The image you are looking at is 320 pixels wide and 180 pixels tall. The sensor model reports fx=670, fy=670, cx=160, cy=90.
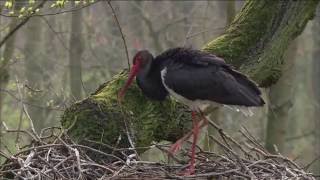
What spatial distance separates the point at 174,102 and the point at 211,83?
50 cm

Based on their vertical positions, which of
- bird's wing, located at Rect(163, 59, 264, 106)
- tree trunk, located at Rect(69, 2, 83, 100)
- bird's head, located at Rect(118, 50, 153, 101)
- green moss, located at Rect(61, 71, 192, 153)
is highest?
bird's head, located at Rect(118, 50, 153, 101)

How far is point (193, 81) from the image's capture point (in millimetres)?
4418

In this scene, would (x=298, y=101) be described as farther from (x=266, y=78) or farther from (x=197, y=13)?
(x=266, y=78)

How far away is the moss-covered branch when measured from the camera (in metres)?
5.05

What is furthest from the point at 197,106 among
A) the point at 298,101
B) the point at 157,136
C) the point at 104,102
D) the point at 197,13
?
the point at 298,101

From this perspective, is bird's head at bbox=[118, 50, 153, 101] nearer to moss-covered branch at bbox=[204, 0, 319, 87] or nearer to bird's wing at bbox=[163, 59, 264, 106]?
bird's wing at bbox=[163, 59, 264, 106]

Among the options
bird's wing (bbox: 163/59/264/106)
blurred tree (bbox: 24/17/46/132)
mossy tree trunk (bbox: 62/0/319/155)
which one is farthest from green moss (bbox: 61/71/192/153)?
blurred tree (bbox: 24/17/46/132)

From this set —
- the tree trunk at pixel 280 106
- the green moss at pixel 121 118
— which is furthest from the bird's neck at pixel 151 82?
the tree trunk at pixel 280 106

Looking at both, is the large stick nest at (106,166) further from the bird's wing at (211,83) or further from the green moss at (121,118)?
the bird's wing at (211,83)

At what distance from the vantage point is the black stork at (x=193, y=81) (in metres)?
4.38

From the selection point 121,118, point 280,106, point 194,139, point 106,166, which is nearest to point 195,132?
point 194,139

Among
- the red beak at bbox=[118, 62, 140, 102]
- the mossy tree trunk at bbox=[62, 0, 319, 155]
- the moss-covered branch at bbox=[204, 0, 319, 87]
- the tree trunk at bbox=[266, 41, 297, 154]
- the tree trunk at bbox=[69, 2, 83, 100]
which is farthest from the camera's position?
the tree trunk at bbox=[69, 2, 83, 100]

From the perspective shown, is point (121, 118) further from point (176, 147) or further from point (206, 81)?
point (206, 81)

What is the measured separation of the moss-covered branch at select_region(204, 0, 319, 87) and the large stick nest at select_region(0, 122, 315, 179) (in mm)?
793
